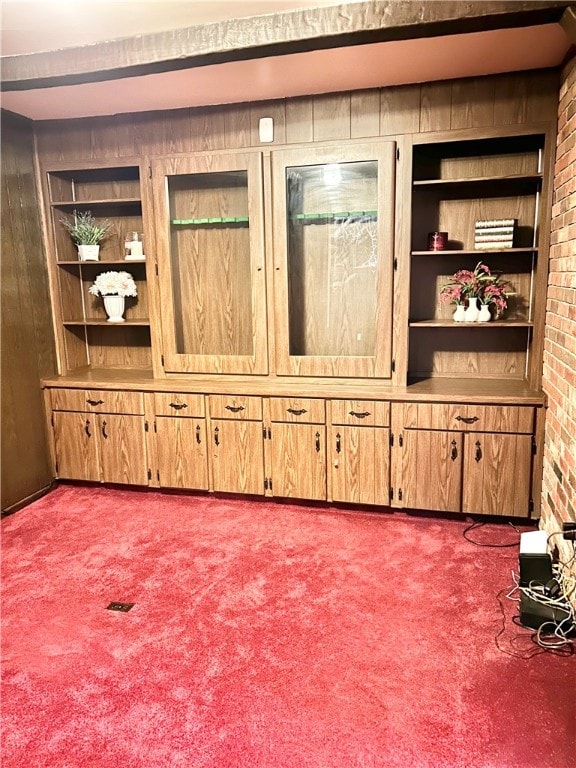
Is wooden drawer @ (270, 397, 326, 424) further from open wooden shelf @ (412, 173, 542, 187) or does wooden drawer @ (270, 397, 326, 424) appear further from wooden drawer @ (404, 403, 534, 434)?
open wooden shelf @ (412, 173, 542, 187)

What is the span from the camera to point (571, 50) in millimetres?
2510

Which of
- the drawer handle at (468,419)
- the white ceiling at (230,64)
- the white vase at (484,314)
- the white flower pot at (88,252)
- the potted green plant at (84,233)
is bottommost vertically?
the drawer handle at (468,419)

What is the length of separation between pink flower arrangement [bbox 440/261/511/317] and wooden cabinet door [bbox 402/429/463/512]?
805 mm

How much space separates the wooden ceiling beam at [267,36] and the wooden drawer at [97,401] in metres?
1.74

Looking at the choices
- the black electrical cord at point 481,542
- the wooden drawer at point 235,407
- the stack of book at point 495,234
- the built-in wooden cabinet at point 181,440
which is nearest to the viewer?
the black electrical cord at point 481,542

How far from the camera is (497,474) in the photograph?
297cm

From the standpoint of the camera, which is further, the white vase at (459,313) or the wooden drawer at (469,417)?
the white vase at (459,313)

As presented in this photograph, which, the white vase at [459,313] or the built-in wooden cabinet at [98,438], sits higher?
the white vase at [459,313]

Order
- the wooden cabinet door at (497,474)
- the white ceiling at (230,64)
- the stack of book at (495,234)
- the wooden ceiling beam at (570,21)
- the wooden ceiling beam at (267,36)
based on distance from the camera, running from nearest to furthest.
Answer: the wooden ceiling beam at (570,21) < the wooden ceiling beam at (267,36) < the white ceiling at (230,64) < the wooden cabinet door at (497,474) < the stack of book at (495,234)

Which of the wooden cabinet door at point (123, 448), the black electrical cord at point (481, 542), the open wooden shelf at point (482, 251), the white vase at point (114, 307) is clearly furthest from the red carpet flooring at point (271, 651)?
the open wooden shelf at point (482, 251)

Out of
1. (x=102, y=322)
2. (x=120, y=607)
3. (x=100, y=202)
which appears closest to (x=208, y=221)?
(x=100, y=202)

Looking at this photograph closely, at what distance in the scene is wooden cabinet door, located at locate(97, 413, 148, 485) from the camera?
138 inches

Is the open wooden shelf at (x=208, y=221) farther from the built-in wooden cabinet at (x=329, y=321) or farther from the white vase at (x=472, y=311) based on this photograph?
the white vase at (x=472, y=311)

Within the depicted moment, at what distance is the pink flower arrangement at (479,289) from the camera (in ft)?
10.2
